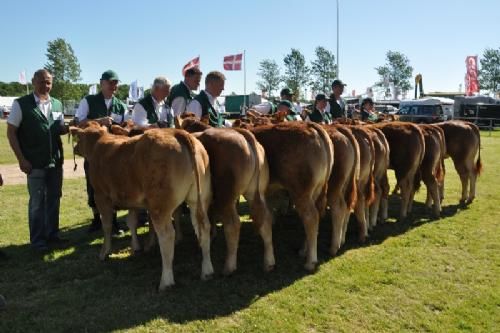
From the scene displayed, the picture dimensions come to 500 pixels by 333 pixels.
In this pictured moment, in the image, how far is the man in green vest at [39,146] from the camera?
605 cm

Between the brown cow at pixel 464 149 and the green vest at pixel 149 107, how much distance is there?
6.09 metres

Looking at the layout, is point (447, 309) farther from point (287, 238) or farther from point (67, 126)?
point (67, 126)

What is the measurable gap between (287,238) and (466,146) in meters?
4.84

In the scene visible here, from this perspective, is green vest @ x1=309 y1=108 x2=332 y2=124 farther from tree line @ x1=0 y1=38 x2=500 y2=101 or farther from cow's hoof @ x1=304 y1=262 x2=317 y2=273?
tree line @ x1=0 y1=38 x2=500 y2=101

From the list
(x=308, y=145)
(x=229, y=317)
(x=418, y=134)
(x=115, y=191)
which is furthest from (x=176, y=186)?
(x=418, y=134)

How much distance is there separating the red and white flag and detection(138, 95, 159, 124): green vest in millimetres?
24042

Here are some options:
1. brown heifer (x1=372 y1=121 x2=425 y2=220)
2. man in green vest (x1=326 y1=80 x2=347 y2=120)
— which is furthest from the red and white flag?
brown heifer (x1=372 y1=121 x2=425 y2=220)

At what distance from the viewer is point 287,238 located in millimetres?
6984

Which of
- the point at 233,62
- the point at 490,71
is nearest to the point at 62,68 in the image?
the point at 233,62

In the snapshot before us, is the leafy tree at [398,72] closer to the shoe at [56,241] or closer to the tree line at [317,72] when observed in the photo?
the tree line at [317,72]

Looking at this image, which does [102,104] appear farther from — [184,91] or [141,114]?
[184,91]

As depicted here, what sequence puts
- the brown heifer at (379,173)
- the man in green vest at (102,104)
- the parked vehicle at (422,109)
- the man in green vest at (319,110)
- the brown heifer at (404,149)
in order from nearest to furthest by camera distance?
the man in green vest at (102,104) < the brown heifer at (379,173) < the brown heifer at (404,149) < the man in green vest at (319,110) < the parked vehicle at (422,109)

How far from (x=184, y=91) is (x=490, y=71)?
224 ft

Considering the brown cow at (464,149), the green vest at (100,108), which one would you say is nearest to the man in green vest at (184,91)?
the green vest at (100,108)
